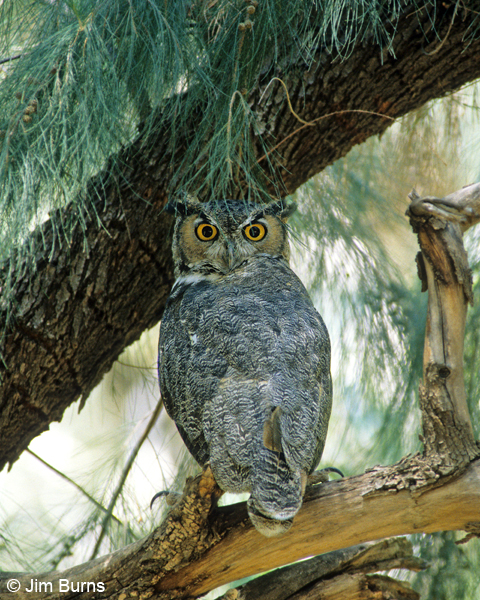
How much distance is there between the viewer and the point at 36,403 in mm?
1771

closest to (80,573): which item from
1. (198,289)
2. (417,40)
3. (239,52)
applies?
(198,289)

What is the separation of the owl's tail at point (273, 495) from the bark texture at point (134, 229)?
869 mm

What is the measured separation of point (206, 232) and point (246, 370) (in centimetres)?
52

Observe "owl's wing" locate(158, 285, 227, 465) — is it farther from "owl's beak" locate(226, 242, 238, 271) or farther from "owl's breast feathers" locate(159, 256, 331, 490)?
"owl's beak" locate(226, 242, 238, 271)

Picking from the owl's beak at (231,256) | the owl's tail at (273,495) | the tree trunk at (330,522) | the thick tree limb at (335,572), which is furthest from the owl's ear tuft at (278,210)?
the thick tree limb at (335,572)

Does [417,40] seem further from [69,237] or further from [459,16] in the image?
[69,237]

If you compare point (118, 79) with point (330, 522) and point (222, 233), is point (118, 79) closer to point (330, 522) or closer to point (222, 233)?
point (222, 233)

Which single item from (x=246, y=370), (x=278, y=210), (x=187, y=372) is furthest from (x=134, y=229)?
(x=246, y=370)

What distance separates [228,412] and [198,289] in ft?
1.50

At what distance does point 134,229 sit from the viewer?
180 cm

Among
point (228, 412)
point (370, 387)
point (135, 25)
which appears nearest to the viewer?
point (228, 412)

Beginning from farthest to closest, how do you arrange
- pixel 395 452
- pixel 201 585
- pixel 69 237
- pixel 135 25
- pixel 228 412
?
pixel 395 452 → pixel 69 237 → pixel 135 25 → pixel 201 585 → pixel 228 412

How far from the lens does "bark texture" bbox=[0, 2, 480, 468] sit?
5.65 feet

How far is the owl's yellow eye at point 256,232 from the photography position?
167 cm
